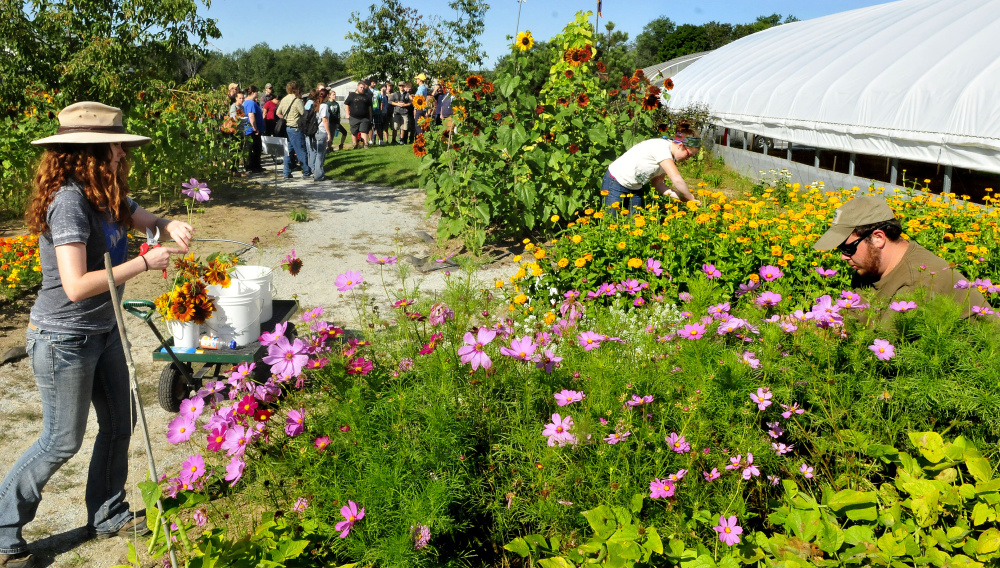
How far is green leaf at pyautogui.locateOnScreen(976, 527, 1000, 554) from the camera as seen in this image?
1.75 m

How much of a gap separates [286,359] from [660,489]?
1.06 m

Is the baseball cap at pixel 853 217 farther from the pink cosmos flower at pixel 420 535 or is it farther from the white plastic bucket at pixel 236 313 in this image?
the white plastic bucket at pixel 236 313

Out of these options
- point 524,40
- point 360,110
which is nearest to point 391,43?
point 360,110

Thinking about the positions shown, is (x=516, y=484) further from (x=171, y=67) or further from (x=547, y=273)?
(x=171, y=67)

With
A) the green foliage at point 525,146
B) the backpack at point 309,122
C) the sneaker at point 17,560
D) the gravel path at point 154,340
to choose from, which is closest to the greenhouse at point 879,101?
the green foliage at point 525,146

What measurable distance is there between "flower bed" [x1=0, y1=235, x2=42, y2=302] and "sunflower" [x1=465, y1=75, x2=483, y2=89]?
12.1 feet

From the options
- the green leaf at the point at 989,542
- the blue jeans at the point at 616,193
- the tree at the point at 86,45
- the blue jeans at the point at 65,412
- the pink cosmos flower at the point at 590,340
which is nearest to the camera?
the green leaf at the point at 989,542

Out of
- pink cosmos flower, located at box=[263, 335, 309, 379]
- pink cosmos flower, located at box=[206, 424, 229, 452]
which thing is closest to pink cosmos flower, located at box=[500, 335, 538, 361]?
pink cosmos flower, located at box=[263, 335, 309, 379]

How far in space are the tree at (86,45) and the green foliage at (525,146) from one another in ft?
12.2

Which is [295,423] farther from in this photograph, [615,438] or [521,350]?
[615,438]

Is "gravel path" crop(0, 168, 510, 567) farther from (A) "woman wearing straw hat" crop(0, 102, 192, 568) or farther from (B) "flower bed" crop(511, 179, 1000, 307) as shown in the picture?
(B) "flower bed" crop(511, 179, 1000, 307)

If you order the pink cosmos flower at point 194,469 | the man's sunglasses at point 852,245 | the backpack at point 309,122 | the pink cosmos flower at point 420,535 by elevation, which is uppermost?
the backpack at point 309,122

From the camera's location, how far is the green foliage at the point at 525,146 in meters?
6.60

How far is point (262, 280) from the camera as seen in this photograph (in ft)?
12.3
